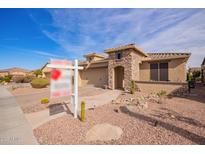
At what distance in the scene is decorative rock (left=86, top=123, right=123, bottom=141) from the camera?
11.8 feet

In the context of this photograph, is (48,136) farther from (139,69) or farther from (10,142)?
(139,69)

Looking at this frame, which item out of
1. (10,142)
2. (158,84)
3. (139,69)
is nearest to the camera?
(10,142)

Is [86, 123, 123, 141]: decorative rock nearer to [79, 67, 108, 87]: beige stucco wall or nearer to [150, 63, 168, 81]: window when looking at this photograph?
[150, 63, 168, 81]: window

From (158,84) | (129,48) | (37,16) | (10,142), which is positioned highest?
(37,16)

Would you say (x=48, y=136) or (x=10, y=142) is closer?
(x=10, y=142)

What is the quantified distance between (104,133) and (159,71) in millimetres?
10749

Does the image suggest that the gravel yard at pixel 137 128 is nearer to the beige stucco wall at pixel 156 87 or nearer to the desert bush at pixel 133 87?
the beige stucco wall at pixel 156 87

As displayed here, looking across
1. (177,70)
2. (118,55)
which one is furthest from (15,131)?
(177,70)

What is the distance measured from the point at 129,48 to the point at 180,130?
9.30 meters

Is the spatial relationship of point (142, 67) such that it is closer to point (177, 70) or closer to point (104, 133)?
point (177, 70)

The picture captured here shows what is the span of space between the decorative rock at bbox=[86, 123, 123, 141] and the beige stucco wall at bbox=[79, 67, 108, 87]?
11.9 meters

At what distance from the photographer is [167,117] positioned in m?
4.96
